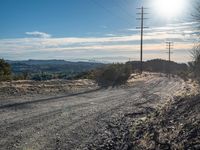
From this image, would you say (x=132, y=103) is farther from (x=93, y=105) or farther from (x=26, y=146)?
(x=26, y=146)

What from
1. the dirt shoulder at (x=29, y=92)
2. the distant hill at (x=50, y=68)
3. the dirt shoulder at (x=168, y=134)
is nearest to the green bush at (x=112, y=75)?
the dirt shoulder at (x=29, y=92)

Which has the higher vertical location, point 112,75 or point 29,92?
point 112,75

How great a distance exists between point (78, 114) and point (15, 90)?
10077 mm

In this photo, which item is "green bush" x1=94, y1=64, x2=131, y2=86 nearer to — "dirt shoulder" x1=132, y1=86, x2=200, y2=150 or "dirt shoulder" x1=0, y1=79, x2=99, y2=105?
"dirt shoulder" x1=0, y1=79, x2=99, y2=105

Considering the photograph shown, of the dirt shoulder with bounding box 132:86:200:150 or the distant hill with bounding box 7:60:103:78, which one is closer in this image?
the dirt shoulder with bounding box 132:86:200:150

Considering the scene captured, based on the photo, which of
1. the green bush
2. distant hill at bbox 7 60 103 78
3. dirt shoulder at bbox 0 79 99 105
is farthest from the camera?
distant hill at bbox 7 60 103 78

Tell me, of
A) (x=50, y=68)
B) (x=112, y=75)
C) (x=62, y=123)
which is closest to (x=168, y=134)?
(x=62, y=123)

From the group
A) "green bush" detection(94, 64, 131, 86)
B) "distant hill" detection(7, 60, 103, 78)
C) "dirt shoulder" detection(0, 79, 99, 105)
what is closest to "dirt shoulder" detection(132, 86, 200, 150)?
"dirt shoulder" detection(0, 79, 99, 105)

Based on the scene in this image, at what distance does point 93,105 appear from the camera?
21.8 meters

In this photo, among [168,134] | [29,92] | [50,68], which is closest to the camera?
[168,134]

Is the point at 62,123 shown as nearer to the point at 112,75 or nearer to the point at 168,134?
the point at 168,134

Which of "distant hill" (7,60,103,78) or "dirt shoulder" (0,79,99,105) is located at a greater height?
"dirt shoulder" (0,79,99,105)

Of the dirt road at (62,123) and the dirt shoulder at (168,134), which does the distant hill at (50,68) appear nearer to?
the dirt road at (62,123)

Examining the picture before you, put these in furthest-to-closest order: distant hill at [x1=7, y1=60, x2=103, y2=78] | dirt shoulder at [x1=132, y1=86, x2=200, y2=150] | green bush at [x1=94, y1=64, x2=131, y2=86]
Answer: distant hill at [x1=7, y1=60, x2=103, y2=78] → green bush at [x1=94, y1=64, x2=131, y2=86] → dirt shoulder at [x1=132, y1=86, x2=200, y2=150]
